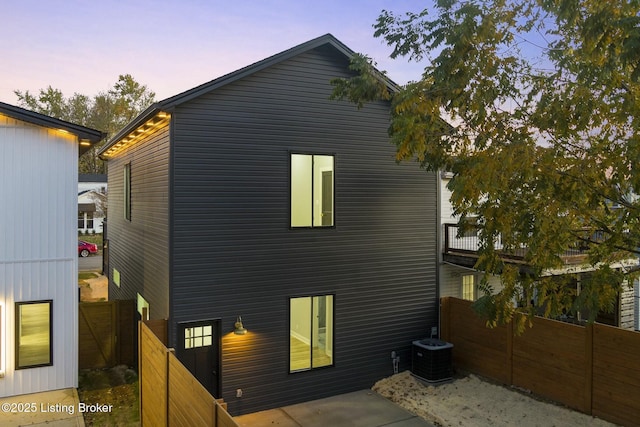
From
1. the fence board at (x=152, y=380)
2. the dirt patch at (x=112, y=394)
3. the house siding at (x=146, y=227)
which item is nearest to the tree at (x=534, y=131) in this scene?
the fence board at (x=152, y=380)

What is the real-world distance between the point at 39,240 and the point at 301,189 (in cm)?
530

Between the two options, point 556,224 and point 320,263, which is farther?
point 320,263

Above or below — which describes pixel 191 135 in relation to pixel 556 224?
above

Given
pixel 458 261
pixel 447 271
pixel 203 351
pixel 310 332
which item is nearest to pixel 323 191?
pixel 310 332

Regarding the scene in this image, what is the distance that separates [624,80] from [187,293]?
7.63m

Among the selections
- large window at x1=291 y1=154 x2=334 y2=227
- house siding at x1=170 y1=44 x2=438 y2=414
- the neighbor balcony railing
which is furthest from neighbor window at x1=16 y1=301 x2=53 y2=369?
the neighbor balcony railing

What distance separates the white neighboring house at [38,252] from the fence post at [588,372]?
9912 mm

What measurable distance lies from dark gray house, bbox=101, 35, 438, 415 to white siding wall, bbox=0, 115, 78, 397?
1.62 m

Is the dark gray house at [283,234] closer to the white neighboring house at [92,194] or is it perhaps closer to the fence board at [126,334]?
the fence board at [126,334]

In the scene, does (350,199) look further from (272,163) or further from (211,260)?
(211,260)

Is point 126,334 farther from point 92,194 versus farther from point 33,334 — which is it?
point 92,194

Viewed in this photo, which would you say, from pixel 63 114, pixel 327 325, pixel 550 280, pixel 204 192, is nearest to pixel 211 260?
pixel 204 192

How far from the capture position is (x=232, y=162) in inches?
361

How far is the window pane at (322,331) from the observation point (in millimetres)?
9953
